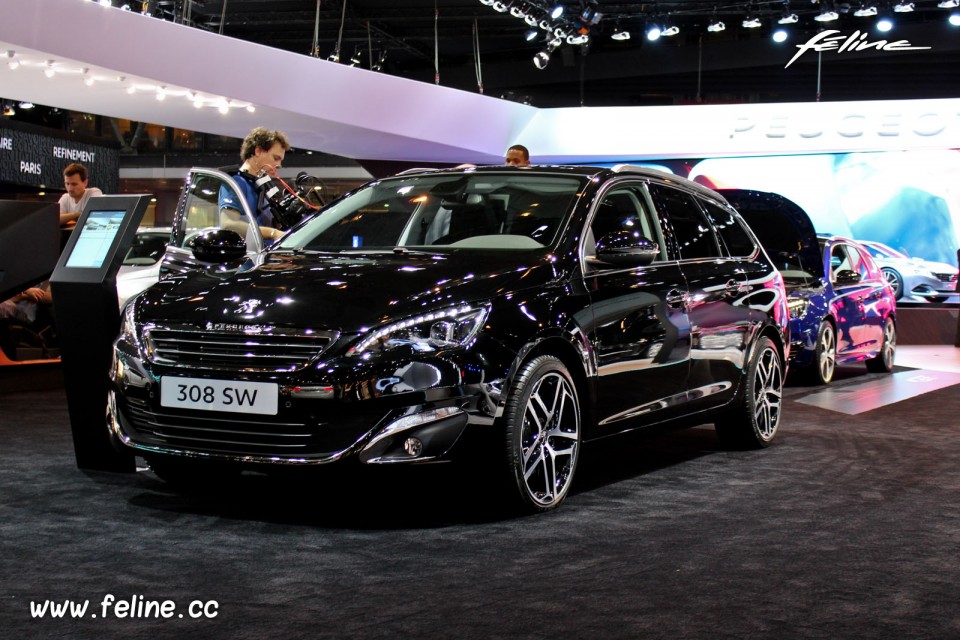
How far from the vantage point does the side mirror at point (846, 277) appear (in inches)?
443

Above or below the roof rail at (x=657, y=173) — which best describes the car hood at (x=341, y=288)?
below

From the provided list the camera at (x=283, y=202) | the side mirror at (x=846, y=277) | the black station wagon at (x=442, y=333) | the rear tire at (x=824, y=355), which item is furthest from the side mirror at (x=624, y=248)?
the side mirror at (x=846, y=277)

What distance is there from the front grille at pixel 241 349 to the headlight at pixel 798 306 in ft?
22.4

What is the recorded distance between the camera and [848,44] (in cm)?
2134

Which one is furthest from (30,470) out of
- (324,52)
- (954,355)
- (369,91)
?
(324,52)

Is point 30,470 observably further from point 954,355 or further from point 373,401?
point 954,355

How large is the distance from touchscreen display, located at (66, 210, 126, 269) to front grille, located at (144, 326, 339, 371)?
3.48 feet

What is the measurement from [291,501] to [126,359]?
0.89m

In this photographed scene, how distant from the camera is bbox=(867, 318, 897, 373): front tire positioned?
1280 cm

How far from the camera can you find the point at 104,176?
17.9m

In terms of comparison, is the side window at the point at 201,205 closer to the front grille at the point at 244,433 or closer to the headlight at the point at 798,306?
the front grille at the point at 244,433

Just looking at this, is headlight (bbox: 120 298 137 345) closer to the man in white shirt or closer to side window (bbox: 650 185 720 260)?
side window (bbox: 650 185 720 260)

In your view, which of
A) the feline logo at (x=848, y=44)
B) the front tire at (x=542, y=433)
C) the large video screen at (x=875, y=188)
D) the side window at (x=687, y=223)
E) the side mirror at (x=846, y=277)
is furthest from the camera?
the feline logo at (x=848, y=44)

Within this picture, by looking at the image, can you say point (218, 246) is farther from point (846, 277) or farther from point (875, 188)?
point (875, 188)
